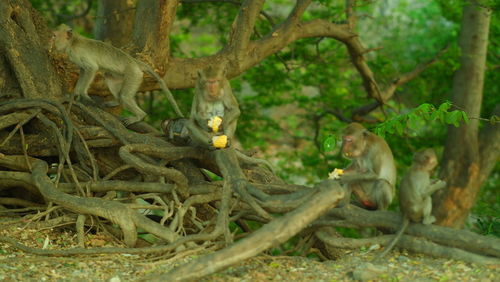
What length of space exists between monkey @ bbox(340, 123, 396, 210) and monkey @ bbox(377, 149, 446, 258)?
54 centimetres

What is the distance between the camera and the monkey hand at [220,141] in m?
5.58

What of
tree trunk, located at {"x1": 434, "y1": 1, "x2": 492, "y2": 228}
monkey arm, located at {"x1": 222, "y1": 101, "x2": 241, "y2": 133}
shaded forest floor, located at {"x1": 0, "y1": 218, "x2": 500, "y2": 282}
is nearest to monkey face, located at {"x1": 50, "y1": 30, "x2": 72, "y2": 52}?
monkey arm, located at {"x1": 222, "y1": 101, "x2": 241, "y2": 133}

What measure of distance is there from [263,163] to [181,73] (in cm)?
213

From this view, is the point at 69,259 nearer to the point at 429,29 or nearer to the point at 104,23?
the point at 104,23

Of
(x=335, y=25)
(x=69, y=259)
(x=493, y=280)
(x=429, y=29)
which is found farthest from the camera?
(x=429, y=29)

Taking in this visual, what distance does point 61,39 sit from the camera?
268 inches

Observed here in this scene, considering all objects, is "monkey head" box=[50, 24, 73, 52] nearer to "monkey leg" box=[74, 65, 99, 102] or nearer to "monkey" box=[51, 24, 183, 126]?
"monkey" box=[51, 24, 183, 126]

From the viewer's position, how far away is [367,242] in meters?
5.12

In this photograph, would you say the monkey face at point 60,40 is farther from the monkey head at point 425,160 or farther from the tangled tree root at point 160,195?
the monkey head at point 425,160

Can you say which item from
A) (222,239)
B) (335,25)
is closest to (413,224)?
(222,239)

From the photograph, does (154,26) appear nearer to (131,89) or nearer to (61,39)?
(131,89)

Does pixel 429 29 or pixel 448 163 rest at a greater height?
pixel 429 29

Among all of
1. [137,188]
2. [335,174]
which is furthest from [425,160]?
[137,188]

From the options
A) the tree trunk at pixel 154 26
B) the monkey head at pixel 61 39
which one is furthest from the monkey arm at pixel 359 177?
the monkey head at pixel 61 39
